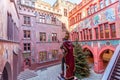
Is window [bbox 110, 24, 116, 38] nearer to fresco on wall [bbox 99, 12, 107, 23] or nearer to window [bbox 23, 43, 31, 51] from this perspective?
fresco on wall [bbox 99, 12, 107, 23]

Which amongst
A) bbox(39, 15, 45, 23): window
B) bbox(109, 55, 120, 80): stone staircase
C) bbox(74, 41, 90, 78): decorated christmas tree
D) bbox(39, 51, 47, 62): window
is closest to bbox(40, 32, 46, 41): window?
bbox(39, 15, 45, 23): window

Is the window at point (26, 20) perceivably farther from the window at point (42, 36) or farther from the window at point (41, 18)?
the window at point (42, 36)

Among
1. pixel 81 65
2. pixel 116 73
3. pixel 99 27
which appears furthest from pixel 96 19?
pixel 116 73

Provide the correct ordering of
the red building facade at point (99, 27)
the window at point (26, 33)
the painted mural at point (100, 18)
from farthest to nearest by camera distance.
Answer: the window at point (26, 33) → the painted mural at point (100, 18) → the red building facade at point (99, 27)

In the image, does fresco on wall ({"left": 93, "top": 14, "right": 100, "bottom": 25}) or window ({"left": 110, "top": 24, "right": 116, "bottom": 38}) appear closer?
window ({"left": 110, "top": 24, "right": 116, "bottom": 38})

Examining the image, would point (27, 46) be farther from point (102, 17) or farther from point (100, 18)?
point (102, 17)

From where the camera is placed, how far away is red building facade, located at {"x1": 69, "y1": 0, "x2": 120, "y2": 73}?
13.6m

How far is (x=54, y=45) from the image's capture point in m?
24.2

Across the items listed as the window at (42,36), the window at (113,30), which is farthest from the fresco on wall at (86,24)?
the window at (42,36)

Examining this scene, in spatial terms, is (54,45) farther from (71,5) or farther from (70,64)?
(70,64)

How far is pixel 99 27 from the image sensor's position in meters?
16.4

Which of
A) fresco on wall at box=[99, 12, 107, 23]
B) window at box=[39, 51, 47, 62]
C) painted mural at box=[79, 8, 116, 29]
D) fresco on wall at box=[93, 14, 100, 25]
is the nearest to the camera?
painted mural at box=[79, 8, 116, 29]

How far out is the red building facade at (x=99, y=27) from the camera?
13648 millimetres

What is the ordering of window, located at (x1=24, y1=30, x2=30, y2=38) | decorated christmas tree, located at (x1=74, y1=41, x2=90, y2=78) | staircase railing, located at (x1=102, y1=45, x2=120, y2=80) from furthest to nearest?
window, located at (x1=24, y1=30, x2=30, y2=38) → decorated christmas tree, located at (x1=74, y1=41, x2=90, y2=78) → staircase railing, located at (x1=102, y1=45, x2=120, y2=80)
